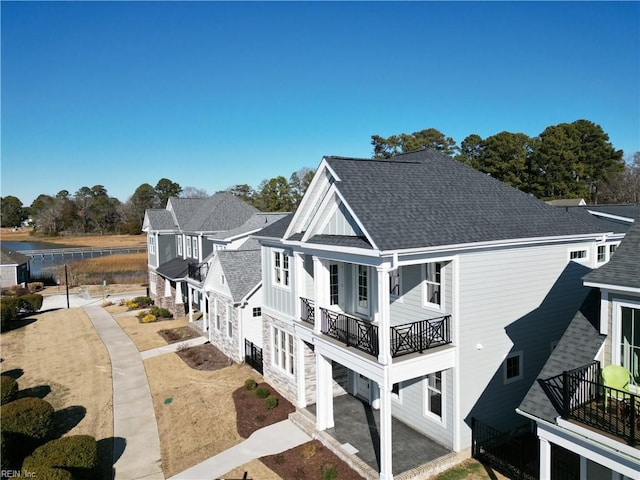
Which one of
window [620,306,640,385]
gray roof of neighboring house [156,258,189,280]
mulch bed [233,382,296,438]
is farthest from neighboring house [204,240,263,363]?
window [620,306,640,385]

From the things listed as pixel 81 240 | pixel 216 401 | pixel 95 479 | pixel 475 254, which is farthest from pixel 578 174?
pixel 81 240

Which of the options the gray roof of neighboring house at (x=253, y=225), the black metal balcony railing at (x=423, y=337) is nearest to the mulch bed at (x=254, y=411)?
the black metal balcony railing at (x=423, y=337)

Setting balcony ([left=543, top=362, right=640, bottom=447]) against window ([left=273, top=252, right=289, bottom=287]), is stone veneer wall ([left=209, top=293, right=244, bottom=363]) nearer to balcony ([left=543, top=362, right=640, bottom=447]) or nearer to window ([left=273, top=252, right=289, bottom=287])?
window ([left=273, top=252, right=289, bottom=287])

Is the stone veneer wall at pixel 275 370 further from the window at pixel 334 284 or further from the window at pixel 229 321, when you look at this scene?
the window at pixel 229 321

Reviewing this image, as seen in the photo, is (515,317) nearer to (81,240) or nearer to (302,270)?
(302,270)

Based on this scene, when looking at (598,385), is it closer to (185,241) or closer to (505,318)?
(505,318)

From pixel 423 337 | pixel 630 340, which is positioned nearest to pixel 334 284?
pixel 423 337

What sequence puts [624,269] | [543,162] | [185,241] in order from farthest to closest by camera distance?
1. [543,162]
2. [185,241]
3. [624,269]
